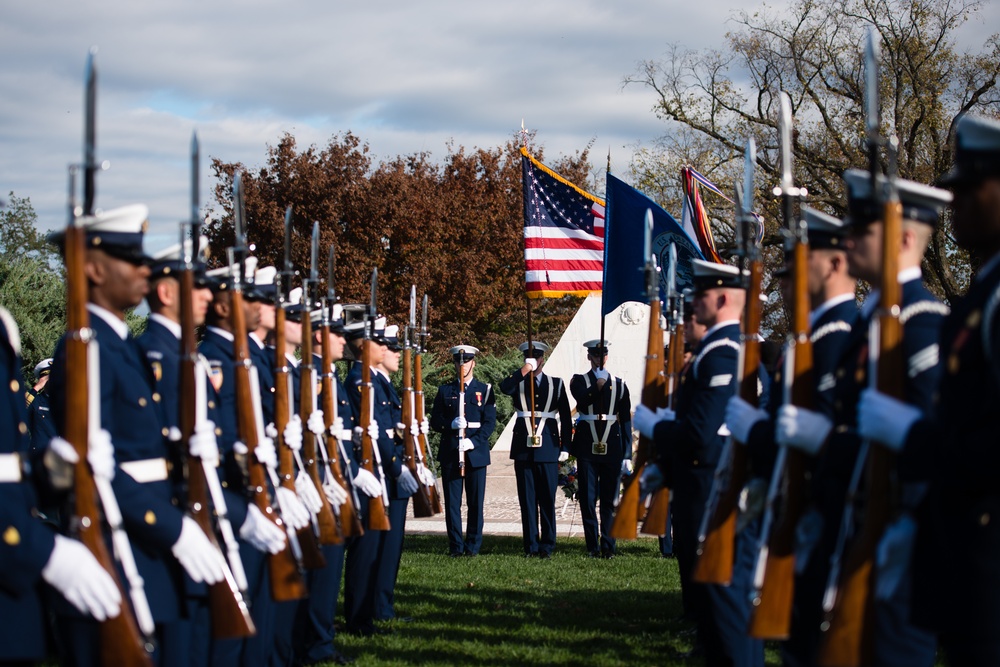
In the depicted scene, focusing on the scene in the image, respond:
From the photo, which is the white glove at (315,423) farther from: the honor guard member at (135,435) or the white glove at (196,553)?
the white glove at (196,553)

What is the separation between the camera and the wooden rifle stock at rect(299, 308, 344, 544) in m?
6.38

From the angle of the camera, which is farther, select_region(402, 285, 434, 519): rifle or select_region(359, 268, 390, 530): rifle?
select_region(402, 285, 434, 519): rifle

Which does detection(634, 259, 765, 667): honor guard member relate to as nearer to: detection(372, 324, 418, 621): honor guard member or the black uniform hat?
the black uniform hat

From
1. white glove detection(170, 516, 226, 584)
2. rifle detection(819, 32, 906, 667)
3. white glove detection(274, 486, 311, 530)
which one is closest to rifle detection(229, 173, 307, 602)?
white glove detection(274, 486, 311, 530)

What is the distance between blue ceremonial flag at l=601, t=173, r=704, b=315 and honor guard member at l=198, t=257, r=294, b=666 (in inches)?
212

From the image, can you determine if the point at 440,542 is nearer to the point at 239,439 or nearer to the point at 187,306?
the point at 239,439

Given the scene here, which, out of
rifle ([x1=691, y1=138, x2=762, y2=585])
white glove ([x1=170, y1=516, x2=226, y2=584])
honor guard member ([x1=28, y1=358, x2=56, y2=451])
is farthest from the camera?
honor guard member ([x1=28, y1=358, x2=56, y2=451])

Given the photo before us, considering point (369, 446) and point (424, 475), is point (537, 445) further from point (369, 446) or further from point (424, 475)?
point (369, 446)

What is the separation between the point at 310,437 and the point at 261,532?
5.18 feet

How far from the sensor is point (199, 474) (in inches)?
168

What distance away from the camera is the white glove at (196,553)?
3967 millimetres

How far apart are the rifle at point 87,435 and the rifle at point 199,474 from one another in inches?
19.4

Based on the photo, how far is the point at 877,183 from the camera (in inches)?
140

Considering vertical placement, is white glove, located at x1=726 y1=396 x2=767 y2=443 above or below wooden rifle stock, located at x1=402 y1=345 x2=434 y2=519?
above
